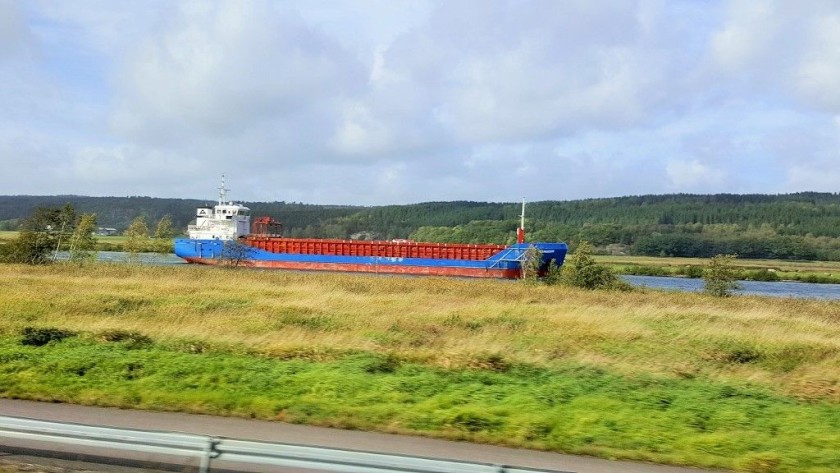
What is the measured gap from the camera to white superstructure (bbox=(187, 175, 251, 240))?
7119 cm

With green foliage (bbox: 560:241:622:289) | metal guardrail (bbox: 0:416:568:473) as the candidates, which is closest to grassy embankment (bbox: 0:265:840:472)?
metal guardrail (bbox: 0:416:568:473)

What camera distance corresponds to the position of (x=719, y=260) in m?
40.2

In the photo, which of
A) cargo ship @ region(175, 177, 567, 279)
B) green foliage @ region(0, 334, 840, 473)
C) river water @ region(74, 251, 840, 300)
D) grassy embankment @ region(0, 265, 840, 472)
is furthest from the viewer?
cargo ship @ region(175, 177, 567, 279)

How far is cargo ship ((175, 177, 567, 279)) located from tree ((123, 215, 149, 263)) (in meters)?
5.66

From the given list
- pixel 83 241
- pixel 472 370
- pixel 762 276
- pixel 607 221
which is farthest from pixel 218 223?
pixel 607 221

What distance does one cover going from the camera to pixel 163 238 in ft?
188

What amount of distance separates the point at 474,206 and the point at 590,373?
16032cm

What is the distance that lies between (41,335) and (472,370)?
778 cm

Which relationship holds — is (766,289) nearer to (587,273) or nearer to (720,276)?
(720,276)

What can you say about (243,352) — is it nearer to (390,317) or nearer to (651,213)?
(390,317)

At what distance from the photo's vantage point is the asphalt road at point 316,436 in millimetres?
8047

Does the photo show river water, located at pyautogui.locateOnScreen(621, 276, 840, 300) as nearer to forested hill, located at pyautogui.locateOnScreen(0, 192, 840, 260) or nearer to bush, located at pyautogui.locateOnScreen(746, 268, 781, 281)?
bush, located at pyautogui.locateOnScreen(746, 268, 781, 281)

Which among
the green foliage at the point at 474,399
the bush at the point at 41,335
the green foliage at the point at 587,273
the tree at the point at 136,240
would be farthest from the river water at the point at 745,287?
the bush at the point at 41,335

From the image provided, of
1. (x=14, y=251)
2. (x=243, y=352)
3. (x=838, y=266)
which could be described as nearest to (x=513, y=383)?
(x=243, y=352)
